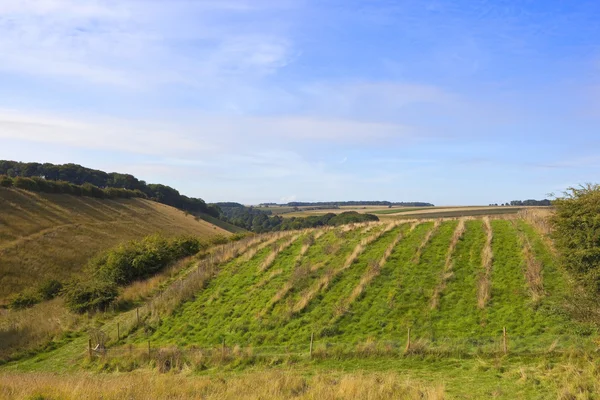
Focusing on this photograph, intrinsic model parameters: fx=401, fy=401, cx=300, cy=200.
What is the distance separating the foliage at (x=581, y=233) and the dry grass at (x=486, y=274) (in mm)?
3625

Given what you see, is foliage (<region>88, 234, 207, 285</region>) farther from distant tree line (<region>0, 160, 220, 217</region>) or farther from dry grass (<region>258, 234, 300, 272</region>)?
distant tree line (<region>0, 160, 220, 217</region>)

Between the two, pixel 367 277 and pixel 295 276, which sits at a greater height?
pixel 367 277

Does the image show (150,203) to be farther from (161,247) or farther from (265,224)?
(161,247)

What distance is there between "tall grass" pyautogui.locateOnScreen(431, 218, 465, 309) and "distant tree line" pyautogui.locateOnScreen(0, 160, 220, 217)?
86.5 m

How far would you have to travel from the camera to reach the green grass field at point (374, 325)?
38.7 feet

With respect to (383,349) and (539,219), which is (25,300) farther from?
(539,219)

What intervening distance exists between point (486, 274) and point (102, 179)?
12382 centimetres

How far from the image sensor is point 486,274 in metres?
21.6

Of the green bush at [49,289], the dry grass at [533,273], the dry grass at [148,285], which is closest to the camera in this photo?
the dry grass at [533,273]

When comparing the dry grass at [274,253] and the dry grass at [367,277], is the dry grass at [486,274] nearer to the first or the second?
the dry grass at [367,277]

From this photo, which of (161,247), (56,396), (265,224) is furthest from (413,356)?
(265,224)

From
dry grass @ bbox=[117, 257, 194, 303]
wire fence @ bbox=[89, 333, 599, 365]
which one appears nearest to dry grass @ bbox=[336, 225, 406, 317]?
wire fence @ bbox=[89, 333, 599, 365]

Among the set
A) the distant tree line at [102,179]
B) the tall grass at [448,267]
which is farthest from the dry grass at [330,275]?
the distant tree line at [102,179]

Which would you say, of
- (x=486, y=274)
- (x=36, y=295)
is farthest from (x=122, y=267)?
(x=486, y=274)
